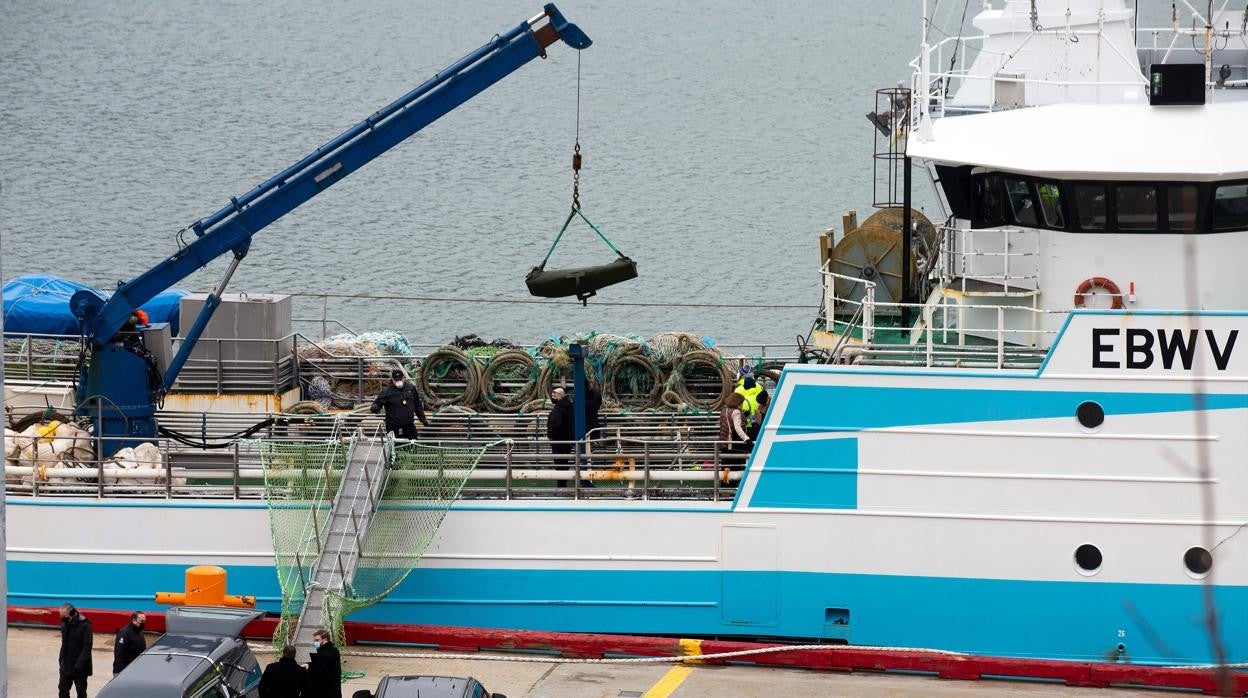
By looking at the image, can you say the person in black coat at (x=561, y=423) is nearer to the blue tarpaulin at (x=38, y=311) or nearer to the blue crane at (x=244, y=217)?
the blue crane at (x=244, y=217)

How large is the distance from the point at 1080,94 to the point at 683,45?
50927 mm

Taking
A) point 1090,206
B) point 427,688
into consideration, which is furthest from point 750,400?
point 427,688

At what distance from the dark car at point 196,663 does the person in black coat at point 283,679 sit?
0.36 m

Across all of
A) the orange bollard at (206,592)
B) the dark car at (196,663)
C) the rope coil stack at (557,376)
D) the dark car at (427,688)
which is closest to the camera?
the dark car at (427,688)

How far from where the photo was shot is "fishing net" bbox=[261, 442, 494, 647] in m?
15.1

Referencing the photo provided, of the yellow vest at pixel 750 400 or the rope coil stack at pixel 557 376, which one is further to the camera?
the rope coil stack at pixel 557 376

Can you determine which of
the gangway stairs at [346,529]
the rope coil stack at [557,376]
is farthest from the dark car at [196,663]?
the rope coil stack at [557,376]

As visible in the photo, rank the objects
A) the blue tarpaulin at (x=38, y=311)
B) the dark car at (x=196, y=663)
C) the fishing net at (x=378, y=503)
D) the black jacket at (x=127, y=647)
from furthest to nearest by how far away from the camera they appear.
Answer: the blue tarpaulin at (x=38, y=311), the fishing net at (x=378, y=503), the black jacket at (x=127, y=647), the dark car at (x=196, y=663)

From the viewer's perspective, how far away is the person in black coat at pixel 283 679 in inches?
488

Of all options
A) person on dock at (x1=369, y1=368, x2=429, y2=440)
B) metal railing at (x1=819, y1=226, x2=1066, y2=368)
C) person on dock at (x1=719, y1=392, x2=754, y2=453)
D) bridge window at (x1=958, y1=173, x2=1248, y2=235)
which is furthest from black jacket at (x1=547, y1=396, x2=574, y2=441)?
bridge window at (x1=958, y1=173, x2=1248, y2=235)

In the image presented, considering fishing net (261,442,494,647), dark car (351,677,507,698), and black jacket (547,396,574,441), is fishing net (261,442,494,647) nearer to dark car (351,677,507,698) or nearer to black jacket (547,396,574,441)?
black jacket (547,396,574,441)

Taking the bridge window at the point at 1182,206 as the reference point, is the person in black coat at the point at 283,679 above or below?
below

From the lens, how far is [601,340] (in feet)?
63.6

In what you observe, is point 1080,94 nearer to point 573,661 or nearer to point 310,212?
point 573,661
